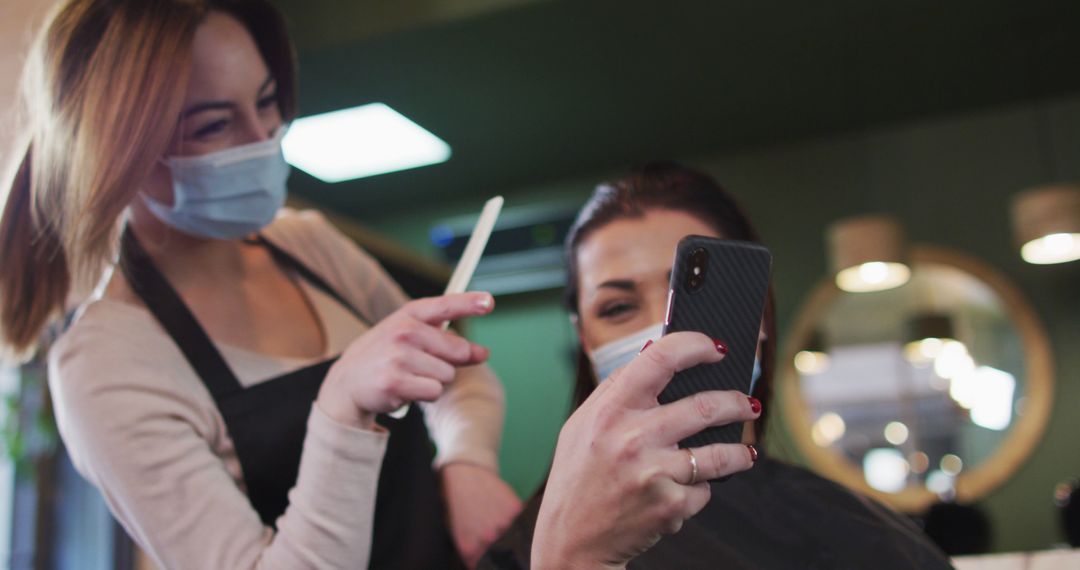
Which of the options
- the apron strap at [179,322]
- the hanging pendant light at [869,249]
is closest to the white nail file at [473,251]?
the apron strap at [179,322]

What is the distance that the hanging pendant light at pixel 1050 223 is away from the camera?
13.3 ft

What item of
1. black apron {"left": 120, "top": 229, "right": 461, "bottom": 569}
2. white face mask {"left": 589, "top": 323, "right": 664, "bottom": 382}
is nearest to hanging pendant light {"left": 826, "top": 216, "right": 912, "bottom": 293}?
white face mask {"left": 589, "top": 323, "right": 664, "bottom": 382}

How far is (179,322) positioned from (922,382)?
4.65 meters

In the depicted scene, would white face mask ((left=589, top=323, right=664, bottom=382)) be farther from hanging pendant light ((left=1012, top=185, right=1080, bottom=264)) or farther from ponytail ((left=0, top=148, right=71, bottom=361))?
hanging pendant light ((left=1012, top=185, right=1080, bottom=264))

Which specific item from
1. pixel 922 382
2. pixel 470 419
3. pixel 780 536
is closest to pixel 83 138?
pixel 470 419

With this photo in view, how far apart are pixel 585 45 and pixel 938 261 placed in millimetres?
2380

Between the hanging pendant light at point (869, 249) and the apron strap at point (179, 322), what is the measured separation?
3964 mm

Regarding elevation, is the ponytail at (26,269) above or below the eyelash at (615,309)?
below

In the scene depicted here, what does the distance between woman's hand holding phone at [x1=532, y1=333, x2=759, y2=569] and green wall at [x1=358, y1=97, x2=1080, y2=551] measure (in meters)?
4.23

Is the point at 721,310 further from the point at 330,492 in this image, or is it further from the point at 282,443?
the point at 282,443

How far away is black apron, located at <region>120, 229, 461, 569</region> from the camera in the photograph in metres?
1.19

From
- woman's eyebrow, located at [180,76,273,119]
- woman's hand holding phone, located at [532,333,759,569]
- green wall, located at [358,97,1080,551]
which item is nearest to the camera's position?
woman's hand holding phone, located at [532,333,759,569]

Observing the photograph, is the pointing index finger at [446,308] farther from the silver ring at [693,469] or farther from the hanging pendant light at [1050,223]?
the hanging pendant light at [1050,223]

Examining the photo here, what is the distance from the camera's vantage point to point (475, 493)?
4.39ft
